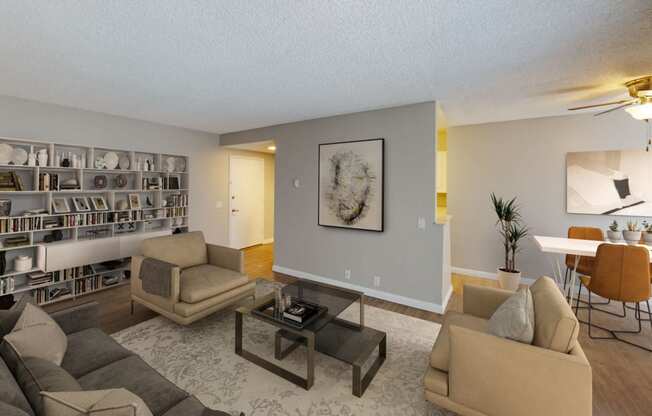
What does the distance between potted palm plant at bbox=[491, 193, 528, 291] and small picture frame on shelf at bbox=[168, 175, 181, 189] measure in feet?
17.1

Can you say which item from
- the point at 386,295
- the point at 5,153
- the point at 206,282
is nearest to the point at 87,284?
the point at 5,153

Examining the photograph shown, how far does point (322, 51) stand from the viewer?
2105 mm

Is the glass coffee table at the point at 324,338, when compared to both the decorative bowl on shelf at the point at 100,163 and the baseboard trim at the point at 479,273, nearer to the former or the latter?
the baseboard trim at the point at 479,273

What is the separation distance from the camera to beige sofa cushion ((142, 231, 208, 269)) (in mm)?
3059

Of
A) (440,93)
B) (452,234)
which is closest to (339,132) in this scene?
(440,93)

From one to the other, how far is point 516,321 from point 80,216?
494 cm

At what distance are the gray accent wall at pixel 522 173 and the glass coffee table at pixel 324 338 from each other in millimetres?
3017

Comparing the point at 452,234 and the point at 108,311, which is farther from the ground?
the point at 452,234

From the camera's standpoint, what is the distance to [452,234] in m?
4.78

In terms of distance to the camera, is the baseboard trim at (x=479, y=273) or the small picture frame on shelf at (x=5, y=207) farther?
the baseboard trim at (x=479, y=273)

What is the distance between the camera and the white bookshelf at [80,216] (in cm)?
328

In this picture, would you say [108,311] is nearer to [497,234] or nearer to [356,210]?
[356,210]

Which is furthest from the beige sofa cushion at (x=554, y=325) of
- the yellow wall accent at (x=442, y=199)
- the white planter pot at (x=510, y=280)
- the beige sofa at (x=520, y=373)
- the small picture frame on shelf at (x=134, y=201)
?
the small picture frame on shelf at (x=134, y=201)

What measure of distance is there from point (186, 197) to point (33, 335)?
383cm
